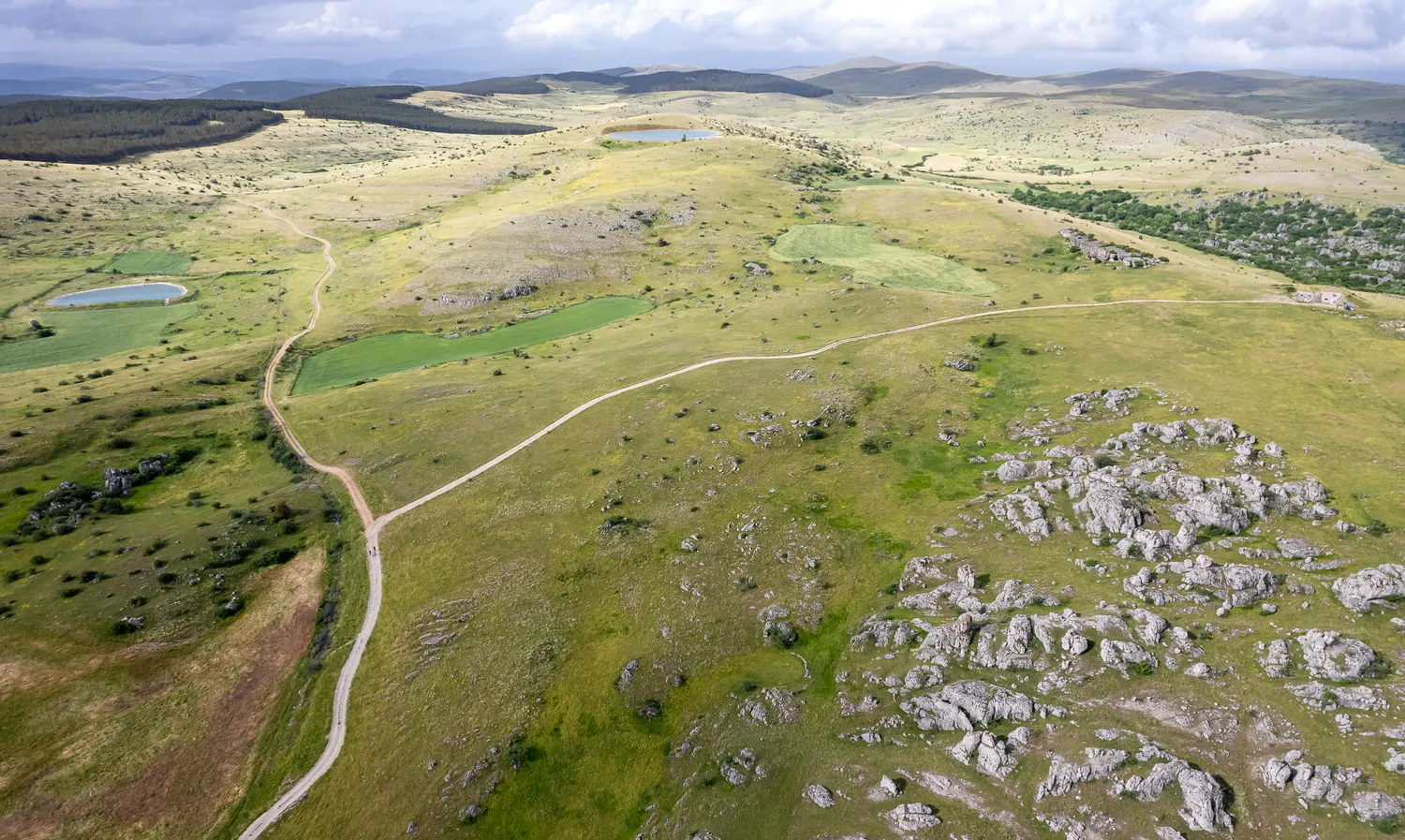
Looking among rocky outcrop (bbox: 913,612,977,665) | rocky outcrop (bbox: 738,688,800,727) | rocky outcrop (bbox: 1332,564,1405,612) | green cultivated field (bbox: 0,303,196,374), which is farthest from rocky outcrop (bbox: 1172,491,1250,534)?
green cultivated field (bbox: 0,303,196,374)

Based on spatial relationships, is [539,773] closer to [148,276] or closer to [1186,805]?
[1186,805]

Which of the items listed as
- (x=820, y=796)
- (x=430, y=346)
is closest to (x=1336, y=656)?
(x=820, y=796)

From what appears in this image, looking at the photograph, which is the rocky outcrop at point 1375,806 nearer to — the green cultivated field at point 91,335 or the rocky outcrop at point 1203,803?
the rocky outcrop at point 1203,803

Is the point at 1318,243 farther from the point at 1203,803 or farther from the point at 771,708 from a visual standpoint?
the point at 771,708

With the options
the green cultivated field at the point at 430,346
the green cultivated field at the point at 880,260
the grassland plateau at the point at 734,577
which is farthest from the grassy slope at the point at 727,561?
the green cultivated field at the point at 430,346

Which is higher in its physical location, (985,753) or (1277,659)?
(1277,659)

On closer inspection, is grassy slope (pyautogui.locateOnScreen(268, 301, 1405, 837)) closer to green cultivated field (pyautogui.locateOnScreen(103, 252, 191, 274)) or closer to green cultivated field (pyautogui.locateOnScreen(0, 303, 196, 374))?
green cultivated field (pyautogui.locateOnScreen(0, 303, 196, 374))
